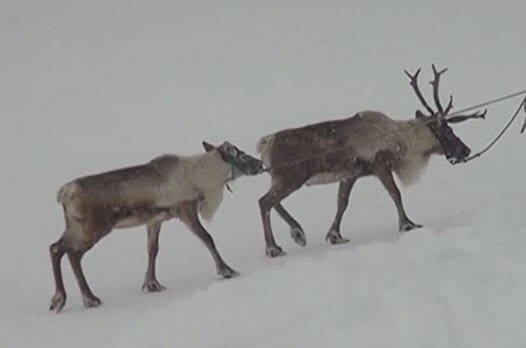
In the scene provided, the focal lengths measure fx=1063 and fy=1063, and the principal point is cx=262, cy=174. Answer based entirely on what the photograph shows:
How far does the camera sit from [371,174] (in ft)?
32.8

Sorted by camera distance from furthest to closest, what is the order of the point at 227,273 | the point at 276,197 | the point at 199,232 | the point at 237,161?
the point at 276,197 → the point at 237,161 → the point at 199,232 → the point at 227,273

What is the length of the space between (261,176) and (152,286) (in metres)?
5.88

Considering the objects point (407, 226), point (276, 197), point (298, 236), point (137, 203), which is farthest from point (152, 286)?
point (407, 226)

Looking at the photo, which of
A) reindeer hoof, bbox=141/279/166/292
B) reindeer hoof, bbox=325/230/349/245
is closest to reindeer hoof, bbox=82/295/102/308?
reindeer hoof, bbox=141/279/166/292

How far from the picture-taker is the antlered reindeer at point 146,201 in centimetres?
851

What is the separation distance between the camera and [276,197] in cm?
968

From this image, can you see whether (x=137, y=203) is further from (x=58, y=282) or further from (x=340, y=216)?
(x=340, y=216)

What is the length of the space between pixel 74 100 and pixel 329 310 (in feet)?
57.4

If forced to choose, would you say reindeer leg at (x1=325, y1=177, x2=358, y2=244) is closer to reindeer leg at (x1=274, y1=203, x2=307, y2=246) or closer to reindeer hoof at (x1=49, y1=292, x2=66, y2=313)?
reindeer leg at (x1=274, y1=203, x2=307, y2=246)

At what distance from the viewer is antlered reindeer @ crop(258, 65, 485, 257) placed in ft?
31.7

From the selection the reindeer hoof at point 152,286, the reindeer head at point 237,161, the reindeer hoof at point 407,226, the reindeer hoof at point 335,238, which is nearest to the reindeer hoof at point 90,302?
→ the reindeer hoof at point 152,286

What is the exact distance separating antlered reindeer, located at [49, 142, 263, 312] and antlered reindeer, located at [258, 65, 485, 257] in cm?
41

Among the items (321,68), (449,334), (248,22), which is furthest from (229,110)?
(449,334)

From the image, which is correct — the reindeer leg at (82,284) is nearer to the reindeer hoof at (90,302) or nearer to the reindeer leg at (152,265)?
the reindeer hoof at (90,302)
